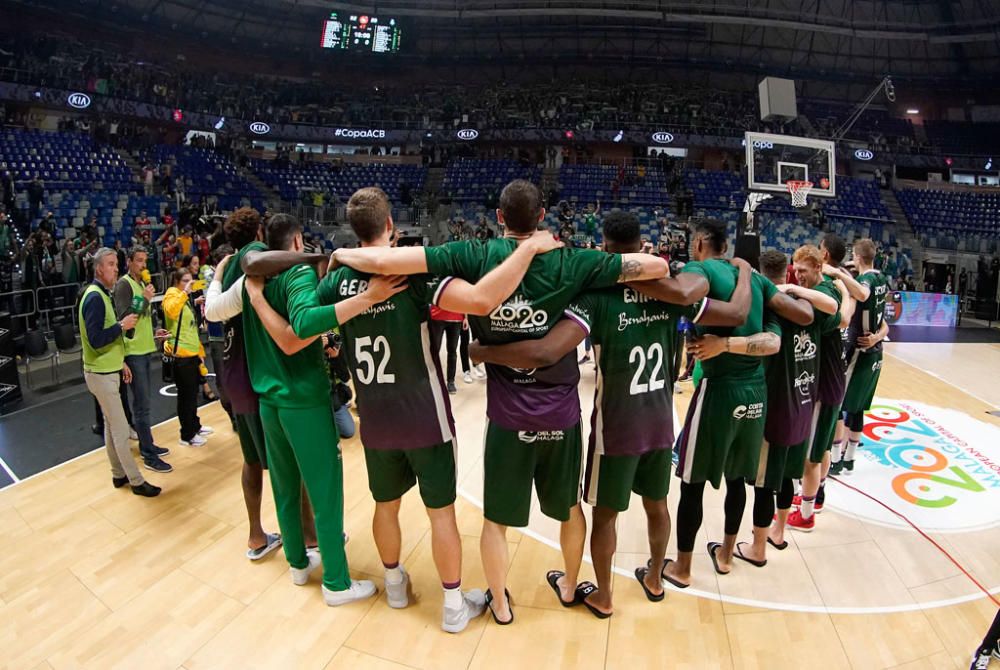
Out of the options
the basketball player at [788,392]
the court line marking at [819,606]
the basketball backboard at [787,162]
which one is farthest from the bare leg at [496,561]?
the basketball backboard at [787,162]

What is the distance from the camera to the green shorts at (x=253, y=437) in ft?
11.5

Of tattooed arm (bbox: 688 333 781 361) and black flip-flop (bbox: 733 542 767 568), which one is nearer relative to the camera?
tattooed arm (bbox: 688 333 781 361)

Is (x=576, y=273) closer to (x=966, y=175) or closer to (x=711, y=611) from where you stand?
(x=711, y=611)

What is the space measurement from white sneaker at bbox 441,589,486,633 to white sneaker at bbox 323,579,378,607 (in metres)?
0.49

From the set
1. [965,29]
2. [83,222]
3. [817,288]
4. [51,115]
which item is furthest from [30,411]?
[965,29]

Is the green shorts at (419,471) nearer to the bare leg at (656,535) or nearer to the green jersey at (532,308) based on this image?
the green jersey at (532,308)

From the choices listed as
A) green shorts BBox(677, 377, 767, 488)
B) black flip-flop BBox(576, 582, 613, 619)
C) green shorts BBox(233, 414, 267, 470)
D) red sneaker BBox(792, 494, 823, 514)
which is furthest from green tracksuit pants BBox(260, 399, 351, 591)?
red sneaker BBox(792, 494, 823, 514)

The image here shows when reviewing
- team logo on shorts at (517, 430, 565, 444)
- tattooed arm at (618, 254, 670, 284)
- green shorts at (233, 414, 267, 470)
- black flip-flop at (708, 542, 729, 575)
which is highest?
tattooed arm at (618, 254, 670, 284)

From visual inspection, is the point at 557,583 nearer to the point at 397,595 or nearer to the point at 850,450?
the point at 397,595

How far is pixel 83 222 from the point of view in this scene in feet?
47.9

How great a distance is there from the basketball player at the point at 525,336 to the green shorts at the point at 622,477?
18cm

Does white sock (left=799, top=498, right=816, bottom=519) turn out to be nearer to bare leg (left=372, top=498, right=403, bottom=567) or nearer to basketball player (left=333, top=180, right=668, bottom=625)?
basketball player (left=333, top=180, right=668, bottom=625)

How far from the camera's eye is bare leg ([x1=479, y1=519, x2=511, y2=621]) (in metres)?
2.99

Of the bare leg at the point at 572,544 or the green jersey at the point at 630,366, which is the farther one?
the bare leg at the point at 572,544
